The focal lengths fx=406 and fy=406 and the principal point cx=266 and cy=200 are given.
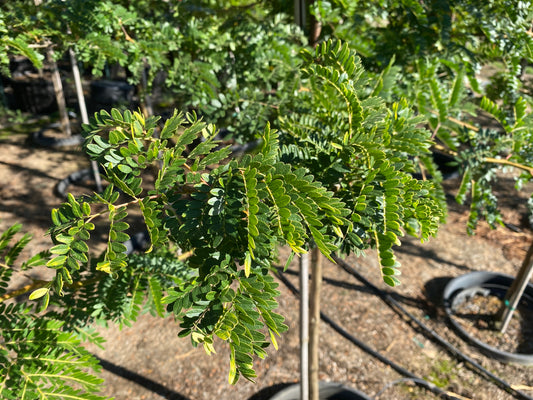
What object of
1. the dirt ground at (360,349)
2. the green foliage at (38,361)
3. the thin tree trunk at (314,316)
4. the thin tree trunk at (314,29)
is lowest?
the dirt ground at (360,349)

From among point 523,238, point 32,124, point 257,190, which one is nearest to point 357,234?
point 257,190

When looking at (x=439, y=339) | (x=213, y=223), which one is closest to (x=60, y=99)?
(x=439, y=339)

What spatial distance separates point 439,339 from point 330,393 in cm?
108

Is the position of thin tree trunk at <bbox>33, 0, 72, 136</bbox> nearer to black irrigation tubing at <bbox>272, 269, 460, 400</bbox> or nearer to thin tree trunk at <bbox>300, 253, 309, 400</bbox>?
black irrigation tubing at <bbox>272, 269, 460, 400</bbox>

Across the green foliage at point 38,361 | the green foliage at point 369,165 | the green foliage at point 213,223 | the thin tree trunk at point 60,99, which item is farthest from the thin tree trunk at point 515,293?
the thin tree trunk at point 60,99

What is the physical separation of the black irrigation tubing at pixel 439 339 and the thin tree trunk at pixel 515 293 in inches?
18.3

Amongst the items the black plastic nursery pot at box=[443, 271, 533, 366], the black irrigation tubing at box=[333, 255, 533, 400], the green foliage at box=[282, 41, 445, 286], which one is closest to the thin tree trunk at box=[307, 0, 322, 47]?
the green foliage at box=[282, 41, 445, 286]

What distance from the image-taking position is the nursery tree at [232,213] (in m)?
0.90

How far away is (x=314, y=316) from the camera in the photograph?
1922 millimetres

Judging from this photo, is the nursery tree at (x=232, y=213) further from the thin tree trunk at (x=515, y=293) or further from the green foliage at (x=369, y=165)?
the thin tree trunk at (x=515, y=293)

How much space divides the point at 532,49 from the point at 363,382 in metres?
2.23

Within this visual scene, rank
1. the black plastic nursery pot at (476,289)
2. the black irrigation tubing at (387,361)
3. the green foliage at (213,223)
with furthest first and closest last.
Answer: the black plastic nursery pot at (476,289), the black irrigation tubing at (387,361), the green foliage at (213,223)

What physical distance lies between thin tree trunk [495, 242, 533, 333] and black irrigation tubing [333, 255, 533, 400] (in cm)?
46

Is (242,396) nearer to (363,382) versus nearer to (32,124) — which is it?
(363,382)
